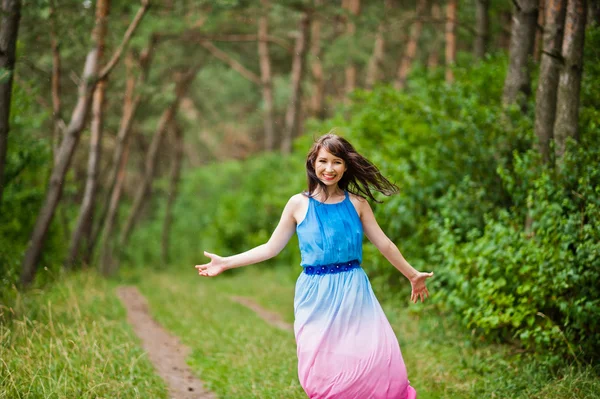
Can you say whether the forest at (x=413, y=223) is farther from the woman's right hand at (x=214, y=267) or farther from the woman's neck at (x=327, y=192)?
the woman's neck at (x=327, y=192)

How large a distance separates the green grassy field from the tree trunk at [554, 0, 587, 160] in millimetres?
2370

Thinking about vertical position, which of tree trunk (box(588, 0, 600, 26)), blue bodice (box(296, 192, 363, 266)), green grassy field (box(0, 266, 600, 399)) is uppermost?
tree trunk (box(588, 0, 600, 26))

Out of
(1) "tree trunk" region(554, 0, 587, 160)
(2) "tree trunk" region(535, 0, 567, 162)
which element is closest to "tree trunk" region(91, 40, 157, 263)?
(2) "tree trunk" region(535, 0, 567, 162)

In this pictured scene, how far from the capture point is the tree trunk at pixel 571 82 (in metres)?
6.84

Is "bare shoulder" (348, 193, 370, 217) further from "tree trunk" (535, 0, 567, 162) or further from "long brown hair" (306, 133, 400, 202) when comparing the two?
"tree trunk" (535, 0, 567, 162)

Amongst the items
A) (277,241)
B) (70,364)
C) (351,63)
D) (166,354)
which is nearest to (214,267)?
(277,241)

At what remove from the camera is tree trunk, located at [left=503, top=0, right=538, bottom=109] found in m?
8.77

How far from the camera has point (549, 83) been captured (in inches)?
291

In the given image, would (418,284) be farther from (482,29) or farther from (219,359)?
(482,29)

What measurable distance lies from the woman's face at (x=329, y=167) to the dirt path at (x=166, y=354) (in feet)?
9.24

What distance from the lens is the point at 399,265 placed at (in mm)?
4680

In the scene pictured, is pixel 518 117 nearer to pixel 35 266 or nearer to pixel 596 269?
pixel 596 269

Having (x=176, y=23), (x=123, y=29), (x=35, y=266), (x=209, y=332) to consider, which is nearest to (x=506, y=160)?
(x=209, y=332)

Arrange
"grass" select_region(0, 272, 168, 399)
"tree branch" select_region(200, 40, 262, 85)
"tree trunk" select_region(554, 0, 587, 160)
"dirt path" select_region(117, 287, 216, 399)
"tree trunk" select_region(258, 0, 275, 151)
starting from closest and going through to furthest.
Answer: "grass" select_region(0, 272, 168, 399) < "dirt path" select_region(117, 287, 216, 399) < "tree trunk" select_region(554, 0, 587, 160) < "tree branch" select_region(200, 40, 262, 85) < "tree trunk" select_region(258, 0, 275, 151)
